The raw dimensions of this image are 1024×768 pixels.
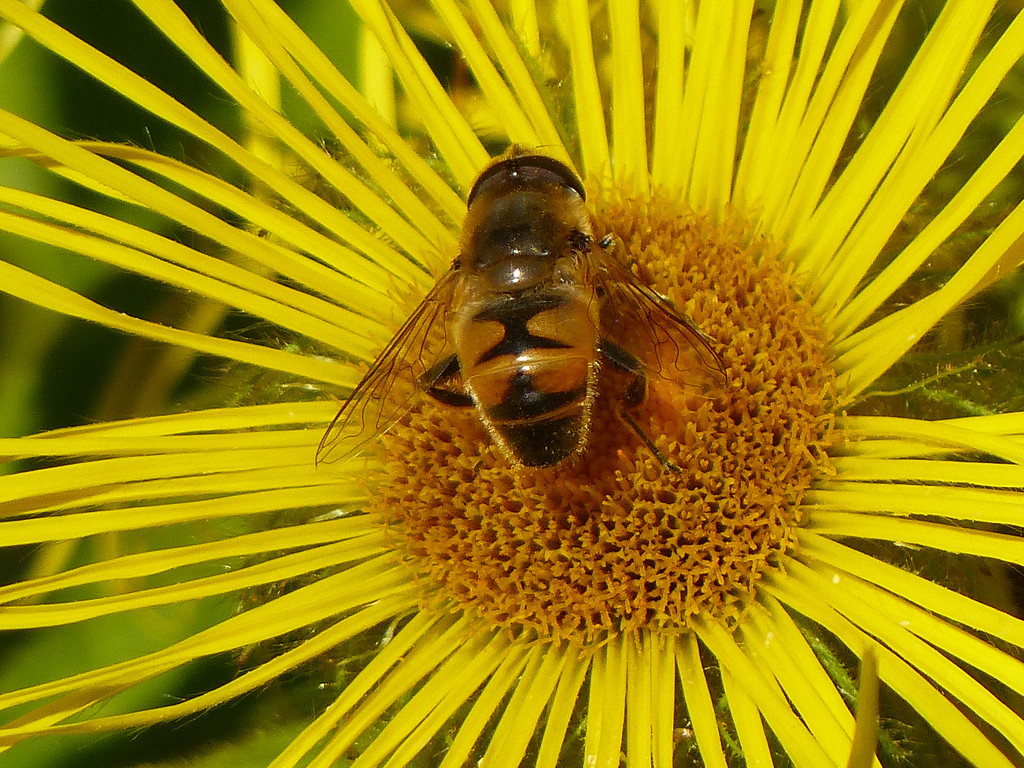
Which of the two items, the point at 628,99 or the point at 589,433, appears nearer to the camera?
the point at 589,433

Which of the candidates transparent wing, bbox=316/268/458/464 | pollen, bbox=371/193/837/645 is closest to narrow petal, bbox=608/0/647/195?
pollen, bbox=371/193/837/645

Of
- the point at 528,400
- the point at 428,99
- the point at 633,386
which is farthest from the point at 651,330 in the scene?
the point at 428,99

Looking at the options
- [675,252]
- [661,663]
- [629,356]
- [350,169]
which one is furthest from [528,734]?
[350,169]

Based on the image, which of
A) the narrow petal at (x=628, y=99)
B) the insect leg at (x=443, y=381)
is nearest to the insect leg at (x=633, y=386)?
the insect leg at (x=443, y=381)

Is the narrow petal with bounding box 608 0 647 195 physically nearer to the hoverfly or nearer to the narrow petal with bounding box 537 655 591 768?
the hoverfly

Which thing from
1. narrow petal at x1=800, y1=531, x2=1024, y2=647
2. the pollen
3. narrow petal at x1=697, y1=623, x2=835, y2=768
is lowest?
narrow petal at x1=697, y1=623, x2=835, y2=768

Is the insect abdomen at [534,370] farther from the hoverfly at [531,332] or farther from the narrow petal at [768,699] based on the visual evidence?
the narrow petal at [768,699]

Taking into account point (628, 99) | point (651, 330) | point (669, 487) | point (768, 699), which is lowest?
point (768, 699)

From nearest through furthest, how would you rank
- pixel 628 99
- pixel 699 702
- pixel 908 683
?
pixel 908 683 → pixel 699 702 → pixel 628 99

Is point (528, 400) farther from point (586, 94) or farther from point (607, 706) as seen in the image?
point (586, 94)
